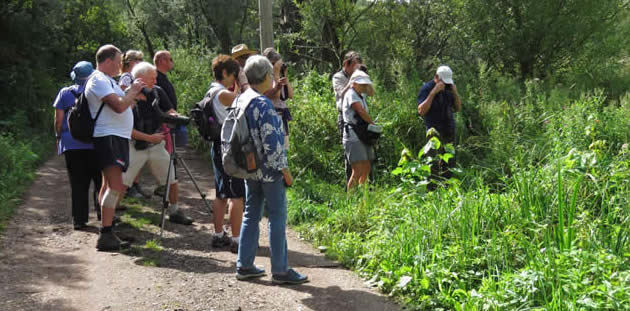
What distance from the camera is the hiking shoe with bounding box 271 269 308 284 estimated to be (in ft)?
15.8

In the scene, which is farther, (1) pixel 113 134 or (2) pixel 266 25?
(2) pixel 266 25

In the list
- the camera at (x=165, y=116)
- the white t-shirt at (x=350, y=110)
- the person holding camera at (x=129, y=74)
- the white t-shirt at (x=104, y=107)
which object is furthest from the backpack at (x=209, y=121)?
the white t-shirt at (x=350, y=110)

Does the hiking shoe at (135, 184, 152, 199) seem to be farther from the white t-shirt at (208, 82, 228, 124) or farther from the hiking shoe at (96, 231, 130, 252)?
the white t-shirt at (208, 82, 228, 124)

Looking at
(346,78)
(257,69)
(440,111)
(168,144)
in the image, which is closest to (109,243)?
(168,144)

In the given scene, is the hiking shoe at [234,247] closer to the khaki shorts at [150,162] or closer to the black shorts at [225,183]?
the black shorts at [225,183]

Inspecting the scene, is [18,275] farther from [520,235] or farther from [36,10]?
[36,10]

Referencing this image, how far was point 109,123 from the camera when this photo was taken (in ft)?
18.2

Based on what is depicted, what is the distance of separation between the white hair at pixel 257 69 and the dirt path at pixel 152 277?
1.70 m

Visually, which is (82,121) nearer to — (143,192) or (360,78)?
(143,192)

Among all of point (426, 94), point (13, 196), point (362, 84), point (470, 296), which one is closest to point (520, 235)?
point (470, 296)

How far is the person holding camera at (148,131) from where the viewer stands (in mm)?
6320

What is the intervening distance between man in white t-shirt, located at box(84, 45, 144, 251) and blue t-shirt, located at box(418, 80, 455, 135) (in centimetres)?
374

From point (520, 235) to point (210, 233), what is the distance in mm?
3632

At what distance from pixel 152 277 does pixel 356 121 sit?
120 inches
